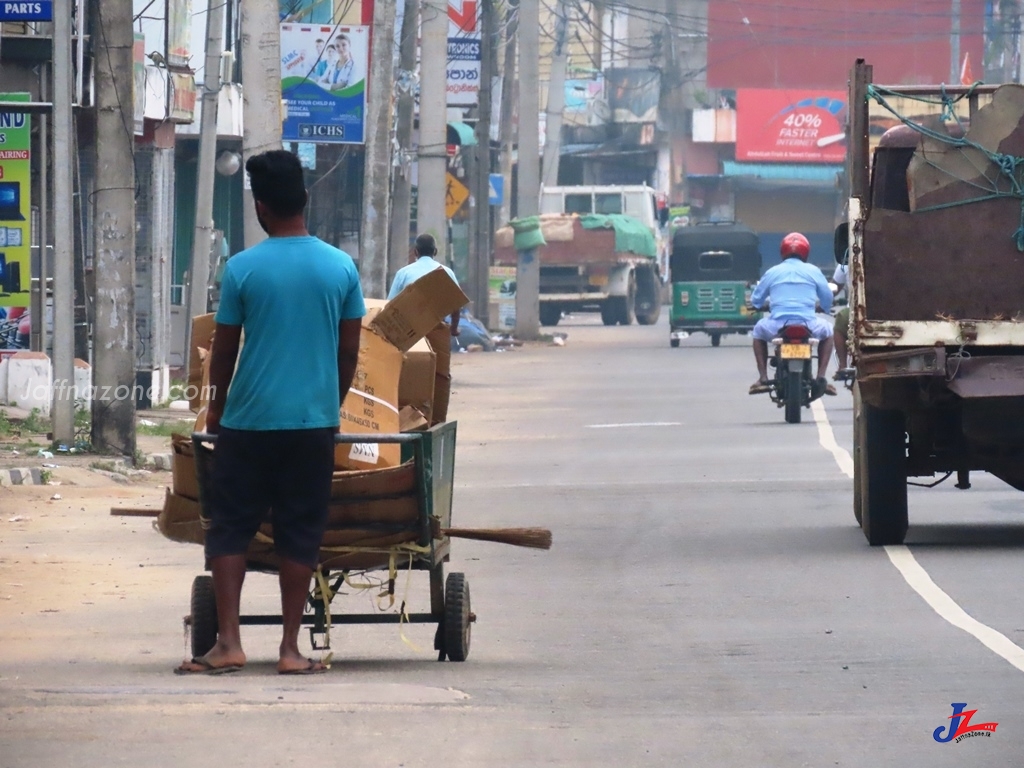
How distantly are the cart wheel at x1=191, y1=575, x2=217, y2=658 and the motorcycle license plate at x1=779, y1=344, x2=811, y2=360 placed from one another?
13437mm

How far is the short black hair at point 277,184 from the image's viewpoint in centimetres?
706

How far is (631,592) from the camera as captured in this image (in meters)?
9.90

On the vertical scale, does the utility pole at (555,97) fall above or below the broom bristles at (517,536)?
above

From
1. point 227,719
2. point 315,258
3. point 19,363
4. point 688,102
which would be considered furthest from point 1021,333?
point 688,102

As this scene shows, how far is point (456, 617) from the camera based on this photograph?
24.8 feet

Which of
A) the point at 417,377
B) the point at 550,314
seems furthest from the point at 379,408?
the point at 550,314

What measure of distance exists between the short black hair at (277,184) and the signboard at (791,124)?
6715 cm

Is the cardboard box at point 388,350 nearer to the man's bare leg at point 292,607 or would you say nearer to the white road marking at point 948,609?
the man's bare leg at point 292,607

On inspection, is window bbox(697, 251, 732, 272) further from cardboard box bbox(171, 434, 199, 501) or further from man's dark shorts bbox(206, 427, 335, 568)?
man's dark shorts bbox(206, 427, 335, 568)

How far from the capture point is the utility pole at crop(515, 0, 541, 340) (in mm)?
40281

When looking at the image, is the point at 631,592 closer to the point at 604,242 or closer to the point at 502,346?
the point at 502,346

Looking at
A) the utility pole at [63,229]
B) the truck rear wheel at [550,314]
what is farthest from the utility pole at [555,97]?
the utility pole at [63,229]

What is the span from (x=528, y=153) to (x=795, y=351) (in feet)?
69.5

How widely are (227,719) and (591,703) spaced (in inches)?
47.8
